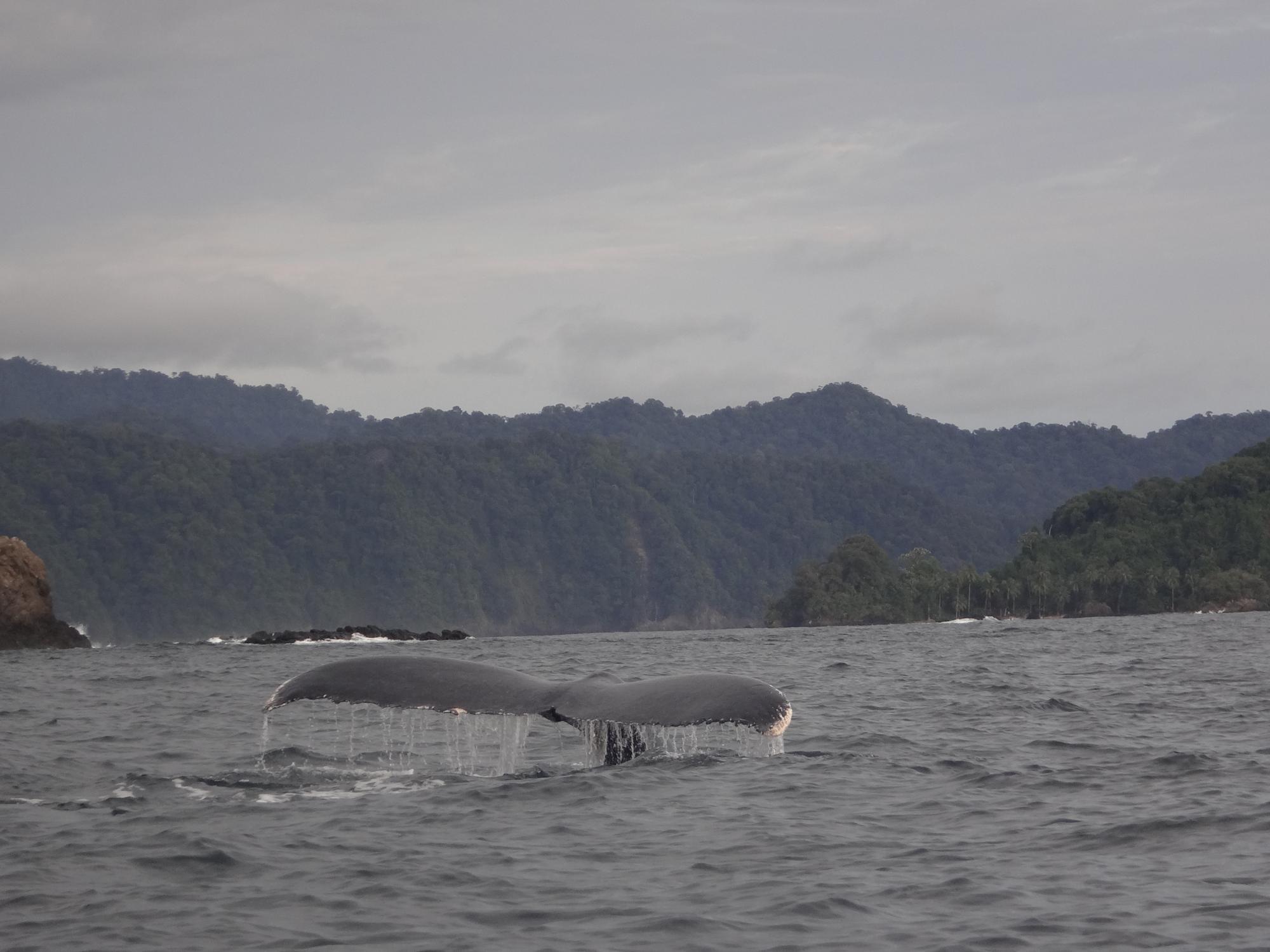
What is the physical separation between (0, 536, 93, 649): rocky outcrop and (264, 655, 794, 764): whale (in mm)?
58793

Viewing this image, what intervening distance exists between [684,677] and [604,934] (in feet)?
5.93

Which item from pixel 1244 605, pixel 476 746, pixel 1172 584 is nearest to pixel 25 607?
pixel 476 746

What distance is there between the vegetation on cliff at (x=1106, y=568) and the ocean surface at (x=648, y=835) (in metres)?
116

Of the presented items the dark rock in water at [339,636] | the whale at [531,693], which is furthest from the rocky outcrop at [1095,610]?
the whale at [531,693]

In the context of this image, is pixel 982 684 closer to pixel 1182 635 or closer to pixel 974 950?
pixel 974 950

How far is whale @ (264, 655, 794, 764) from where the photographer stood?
826 centimetres

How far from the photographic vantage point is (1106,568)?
135 meters

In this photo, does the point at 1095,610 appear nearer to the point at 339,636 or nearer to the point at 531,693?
the point at 339,636

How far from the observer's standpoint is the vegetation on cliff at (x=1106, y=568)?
12862 cm

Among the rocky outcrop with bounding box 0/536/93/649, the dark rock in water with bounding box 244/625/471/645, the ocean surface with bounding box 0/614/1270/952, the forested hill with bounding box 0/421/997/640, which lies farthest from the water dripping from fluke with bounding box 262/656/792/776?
the forested hill with bounding box 0/421/997/640

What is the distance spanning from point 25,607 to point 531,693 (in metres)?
60.2

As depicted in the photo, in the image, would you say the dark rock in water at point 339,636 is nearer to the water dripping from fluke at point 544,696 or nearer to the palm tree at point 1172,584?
the palm tree at point 1172,584

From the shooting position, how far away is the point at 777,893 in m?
8.59

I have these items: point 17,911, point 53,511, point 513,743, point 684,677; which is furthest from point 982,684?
point 53,511
